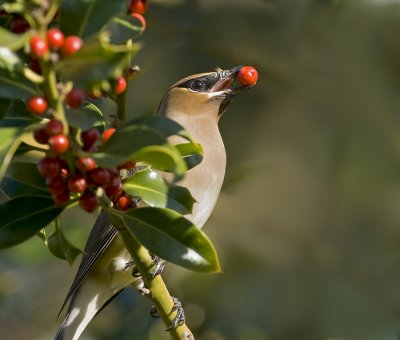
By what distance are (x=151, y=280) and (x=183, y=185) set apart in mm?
1518

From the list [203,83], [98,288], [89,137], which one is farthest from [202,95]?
[89,137]

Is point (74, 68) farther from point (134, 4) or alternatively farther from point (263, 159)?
point (263, 159)

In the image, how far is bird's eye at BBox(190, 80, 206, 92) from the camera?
441cm

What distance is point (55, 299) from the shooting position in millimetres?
5984

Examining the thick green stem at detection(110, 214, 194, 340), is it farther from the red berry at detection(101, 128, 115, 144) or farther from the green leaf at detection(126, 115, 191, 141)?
the green leaf at detection(126, 115, 191, 141)

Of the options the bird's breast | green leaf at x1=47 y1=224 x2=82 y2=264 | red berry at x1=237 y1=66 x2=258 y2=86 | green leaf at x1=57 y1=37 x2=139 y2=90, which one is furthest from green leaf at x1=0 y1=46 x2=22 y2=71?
the bird's breast

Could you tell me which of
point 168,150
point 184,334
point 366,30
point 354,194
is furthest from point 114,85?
point 366,30

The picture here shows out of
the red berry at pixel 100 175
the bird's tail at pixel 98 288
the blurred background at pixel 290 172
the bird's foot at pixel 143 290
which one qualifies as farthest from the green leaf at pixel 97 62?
the blurred background at pixel 290 172

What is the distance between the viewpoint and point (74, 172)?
2234 mm

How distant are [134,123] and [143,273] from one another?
50cm

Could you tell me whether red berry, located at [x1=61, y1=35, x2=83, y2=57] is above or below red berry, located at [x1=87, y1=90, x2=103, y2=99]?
above

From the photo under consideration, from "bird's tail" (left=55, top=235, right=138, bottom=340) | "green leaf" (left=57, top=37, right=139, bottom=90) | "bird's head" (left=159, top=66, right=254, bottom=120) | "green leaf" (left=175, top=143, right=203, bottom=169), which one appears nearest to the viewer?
"green leaf" (left=57, top=37, right=139, bottom=90)

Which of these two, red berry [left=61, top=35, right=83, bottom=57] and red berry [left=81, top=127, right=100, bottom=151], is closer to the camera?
red berry [left=61, top=35, right=83, bottom=57]

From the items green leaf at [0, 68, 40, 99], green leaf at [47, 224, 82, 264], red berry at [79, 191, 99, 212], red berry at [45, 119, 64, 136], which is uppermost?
green leaf at [0, 68, 40, 99]
